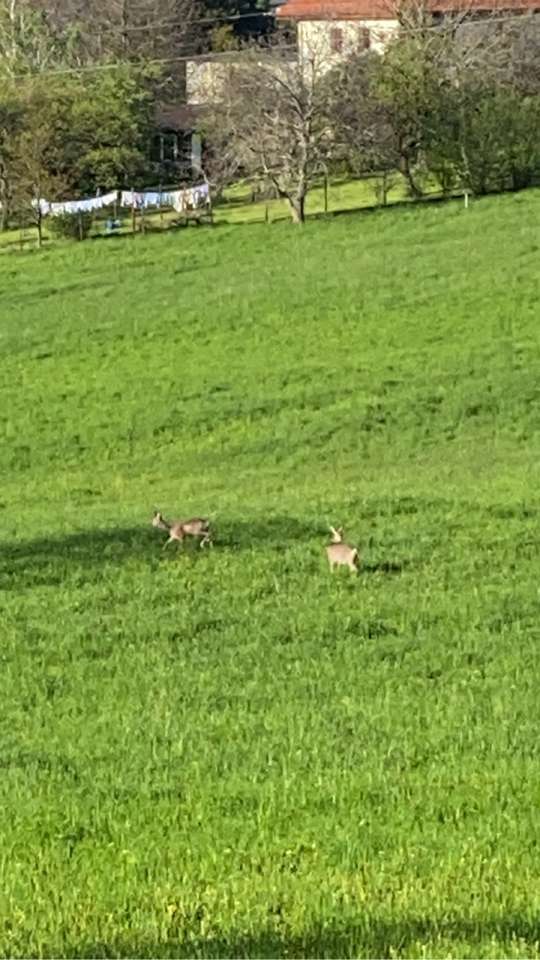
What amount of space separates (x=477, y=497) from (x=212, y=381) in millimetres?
10337

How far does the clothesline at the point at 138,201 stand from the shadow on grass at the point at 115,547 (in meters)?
31.9

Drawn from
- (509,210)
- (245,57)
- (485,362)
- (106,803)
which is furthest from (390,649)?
(245,57)

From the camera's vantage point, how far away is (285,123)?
49250 mm

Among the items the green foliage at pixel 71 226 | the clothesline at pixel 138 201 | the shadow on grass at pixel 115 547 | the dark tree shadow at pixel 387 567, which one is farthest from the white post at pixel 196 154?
the dark tree shadow at pixel 387 567

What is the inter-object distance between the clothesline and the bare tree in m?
2.03

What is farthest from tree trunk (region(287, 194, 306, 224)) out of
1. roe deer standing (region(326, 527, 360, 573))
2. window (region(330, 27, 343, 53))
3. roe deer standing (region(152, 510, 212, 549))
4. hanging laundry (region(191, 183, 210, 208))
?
roe deer standing (region(326, 527, 360, 573))

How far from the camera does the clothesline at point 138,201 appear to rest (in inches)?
2049

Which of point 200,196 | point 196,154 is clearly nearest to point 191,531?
point 200,196

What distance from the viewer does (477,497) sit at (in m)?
21.7

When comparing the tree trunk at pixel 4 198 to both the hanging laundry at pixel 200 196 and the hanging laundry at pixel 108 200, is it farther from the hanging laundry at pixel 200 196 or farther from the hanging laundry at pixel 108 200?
the hanging laundry at pixel 200 196

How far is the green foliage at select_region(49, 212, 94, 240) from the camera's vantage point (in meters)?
49.5

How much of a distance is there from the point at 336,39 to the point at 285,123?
20334 millimetres

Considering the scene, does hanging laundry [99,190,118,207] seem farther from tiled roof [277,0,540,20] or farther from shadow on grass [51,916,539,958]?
shadow on grass [51,916,539,958]

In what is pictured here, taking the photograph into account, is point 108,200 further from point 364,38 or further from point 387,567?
point 387,567
